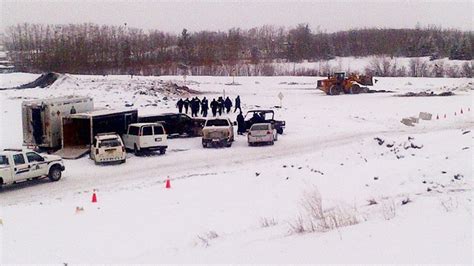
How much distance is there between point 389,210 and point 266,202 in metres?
5.86

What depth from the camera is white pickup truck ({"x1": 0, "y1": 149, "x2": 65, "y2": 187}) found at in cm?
1928

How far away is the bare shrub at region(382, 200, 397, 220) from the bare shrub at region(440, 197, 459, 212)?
0.95 meters

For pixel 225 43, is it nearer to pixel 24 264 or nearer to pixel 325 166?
pixel 325 166

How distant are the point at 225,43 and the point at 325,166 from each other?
392 feet

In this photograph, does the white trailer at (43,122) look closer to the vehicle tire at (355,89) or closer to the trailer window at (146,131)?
the trailer window at (146,131)

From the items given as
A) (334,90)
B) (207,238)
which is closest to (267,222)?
(207,238)

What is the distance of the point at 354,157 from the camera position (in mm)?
24938

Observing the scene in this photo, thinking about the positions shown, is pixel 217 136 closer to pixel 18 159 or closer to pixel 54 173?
pixel 54 173

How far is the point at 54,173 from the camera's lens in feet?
68.7

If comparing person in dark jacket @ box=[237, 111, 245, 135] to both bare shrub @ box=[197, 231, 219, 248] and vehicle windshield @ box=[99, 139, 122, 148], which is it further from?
bare shrub @ box=[197, 231, 219, 248]

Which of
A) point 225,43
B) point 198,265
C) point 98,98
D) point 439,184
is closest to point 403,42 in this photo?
point 225,43

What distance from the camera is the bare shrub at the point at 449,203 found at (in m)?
10.7

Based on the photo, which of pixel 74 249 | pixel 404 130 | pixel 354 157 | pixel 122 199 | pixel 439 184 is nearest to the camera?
pixel 74 249

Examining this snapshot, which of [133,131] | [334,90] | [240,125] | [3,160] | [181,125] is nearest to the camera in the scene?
[3,160]
